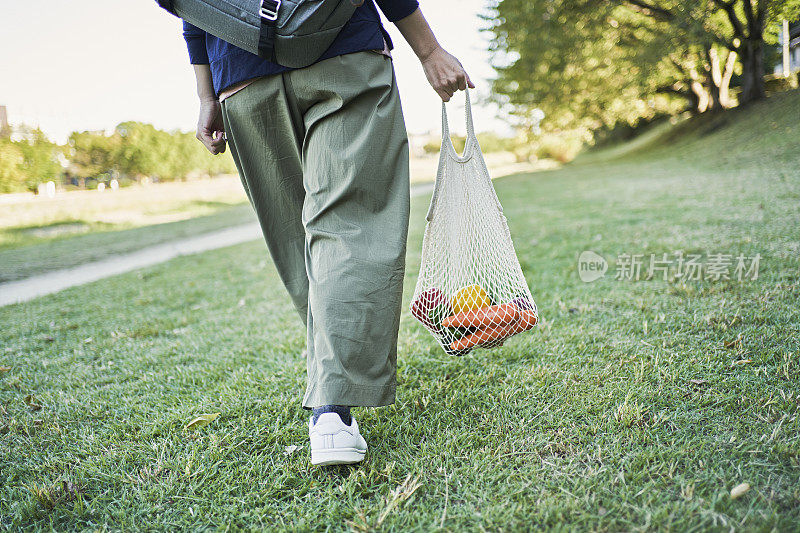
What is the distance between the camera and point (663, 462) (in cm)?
124

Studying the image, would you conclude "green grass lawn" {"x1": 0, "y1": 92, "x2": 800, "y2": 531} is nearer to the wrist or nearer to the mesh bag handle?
the mesh bag handle

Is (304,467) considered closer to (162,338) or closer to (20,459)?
(20,459)

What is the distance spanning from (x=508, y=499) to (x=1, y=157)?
26.0 m

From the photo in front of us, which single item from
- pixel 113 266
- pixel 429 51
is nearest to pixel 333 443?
pixel 429 51

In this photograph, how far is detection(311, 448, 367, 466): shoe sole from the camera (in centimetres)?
128

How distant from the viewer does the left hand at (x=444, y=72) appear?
56.6 inches

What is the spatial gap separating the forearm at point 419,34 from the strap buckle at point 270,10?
375 mm

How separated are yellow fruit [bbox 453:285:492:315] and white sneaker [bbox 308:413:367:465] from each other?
1.82 ft

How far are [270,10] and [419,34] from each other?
1.46ft

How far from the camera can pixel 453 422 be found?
1.55 metres

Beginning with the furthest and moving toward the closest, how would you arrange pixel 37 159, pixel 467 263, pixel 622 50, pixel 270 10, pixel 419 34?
pixel 37 159
pixel 622 50
pixel 467 263
pixel 419 34
pixel 270 10

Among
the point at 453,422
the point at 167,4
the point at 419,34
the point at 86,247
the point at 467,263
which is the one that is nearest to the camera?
the point at 167,4

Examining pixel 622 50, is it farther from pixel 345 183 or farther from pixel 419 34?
pixel 345 183

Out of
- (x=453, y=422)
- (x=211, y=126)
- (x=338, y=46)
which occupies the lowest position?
(x=453, y=422)
